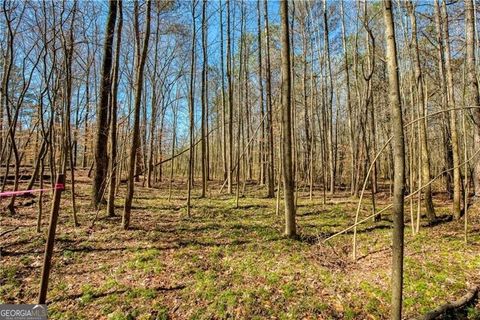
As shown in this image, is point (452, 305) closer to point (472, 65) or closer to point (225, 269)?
point (225, 269)

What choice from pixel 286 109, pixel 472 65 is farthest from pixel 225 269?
pixel 472 65

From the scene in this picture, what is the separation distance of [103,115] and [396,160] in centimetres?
789

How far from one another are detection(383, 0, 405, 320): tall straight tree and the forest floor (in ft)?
4.70

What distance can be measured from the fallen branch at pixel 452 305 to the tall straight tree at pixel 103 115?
25.5 feet

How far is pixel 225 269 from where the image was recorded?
498 centimetres

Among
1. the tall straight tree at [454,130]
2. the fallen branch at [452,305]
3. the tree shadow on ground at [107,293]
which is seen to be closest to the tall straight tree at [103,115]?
the tree shadow on ground at [107,293]

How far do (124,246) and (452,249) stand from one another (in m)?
6.60

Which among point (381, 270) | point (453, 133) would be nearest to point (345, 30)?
point (453, 133)

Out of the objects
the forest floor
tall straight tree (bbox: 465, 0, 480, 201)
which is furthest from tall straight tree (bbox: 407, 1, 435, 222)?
the forest floor

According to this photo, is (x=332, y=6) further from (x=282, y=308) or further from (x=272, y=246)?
(x=282, y=308)

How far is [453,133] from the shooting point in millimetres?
7105

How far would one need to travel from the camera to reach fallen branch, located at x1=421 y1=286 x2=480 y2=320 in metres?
3.54

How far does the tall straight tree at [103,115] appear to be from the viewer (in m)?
8.07

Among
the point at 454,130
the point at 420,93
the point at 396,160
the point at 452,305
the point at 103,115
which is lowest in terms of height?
the point at 452,305
